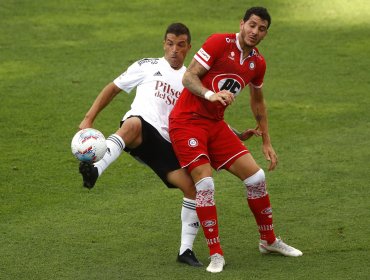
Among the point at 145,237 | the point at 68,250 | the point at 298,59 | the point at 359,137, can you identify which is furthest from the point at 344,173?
the point at 298,59

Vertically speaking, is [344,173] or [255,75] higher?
A: [255,75]

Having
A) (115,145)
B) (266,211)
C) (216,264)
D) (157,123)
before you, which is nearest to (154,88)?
(157,123)

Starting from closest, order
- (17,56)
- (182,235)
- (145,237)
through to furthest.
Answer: (182,235) < (145,237) < (17,56)

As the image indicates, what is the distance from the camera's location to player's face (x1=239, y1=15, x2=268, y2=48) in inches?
356

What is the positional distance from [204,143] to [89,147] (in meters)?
0.96

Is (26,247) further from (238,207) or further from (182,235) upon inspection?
(238,207)

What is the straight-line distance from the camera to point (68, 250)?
376 inches

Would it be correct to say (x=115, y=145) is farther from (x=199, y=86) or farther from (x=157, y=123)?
(x=199, y=86)

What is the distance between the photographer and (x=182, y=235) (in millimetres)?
9281

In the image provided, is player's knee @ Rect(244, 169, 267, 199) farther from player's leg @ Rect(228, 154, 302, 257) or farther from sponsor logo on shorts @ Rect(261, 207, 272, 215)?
sponsor logo on shorts @ Rect(261, 207, 272, 215)

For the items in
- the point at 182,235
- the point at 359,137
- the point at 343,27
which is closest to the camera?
the point at 182,235

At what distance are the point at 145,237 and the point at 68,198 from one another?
163cm

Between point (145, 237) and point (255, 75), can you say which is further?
point (145, 237)

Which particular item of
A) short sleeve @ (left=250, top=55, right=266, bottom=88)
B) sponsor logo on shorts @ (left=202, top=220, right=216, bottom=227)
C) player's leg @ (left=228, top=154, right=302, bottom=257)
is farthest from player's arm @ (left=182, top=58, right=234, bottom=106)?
sponsor logo on shorts @ (left=202, top=220, right=216, bottom=227)
